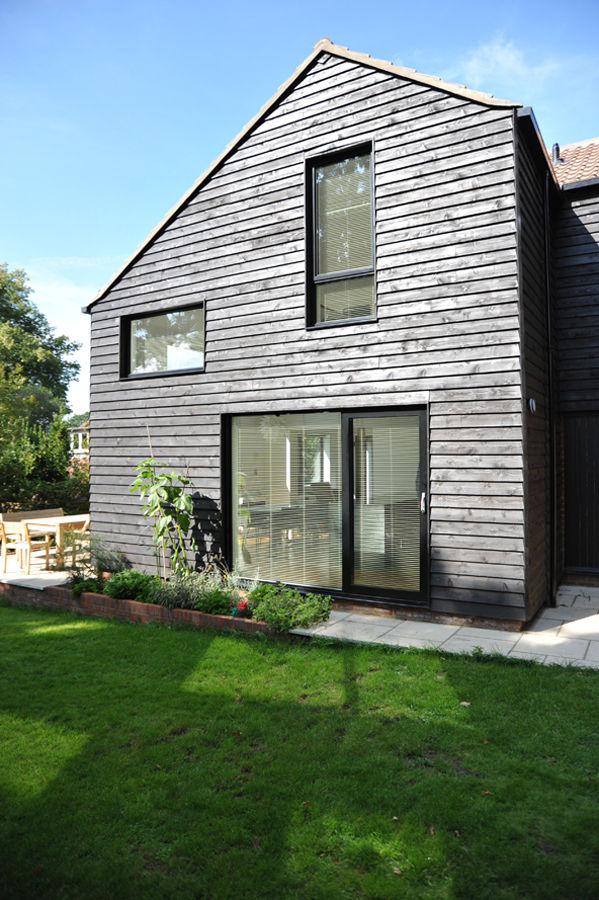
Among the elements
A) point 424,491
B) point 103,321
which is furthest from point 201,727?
point 103,321

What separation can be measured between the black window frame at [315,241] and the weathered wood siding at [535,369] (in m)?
1.58

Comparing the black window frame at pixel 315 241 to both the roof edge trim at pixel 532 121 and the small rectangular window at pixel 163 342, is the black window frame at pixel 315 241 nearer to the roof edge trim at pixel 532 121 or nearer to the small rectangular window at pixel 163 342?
the roof edge trim at pixel 532 121

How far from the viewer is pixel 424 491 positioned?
18.6 feet

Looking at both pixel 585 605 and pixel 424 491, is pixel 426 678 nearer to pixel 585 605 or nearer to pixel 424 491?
pixel 424 491

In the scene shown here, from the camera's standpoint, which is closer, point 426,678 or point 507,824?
point 507,824

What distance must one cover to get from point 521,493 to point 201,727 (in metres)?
3.41

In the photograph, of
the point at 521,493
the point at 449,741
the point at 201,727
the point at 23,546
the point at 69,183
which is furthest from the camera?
the point at 69,183

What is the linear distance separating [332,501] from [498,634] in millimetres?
2182

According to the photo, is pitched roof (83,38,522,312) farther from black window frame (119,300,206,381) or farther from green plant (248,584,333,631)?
green plant (248,584,333,631)

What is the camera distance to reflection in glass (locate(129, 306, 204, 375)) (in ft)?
24.7

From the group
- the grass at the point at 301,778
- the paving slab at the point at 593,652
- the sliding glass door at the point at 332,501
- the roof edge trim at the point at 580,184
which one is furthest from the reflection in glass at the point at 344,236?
the paving slab at the point at 593,652

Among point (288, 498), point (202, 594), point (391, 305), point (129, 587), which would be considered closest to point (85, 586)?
point (129, 587)

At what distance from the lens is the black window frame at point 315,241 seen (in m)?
6.16

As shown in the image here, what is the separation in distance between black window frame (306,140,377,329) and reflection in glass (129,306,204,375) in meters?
1.74
